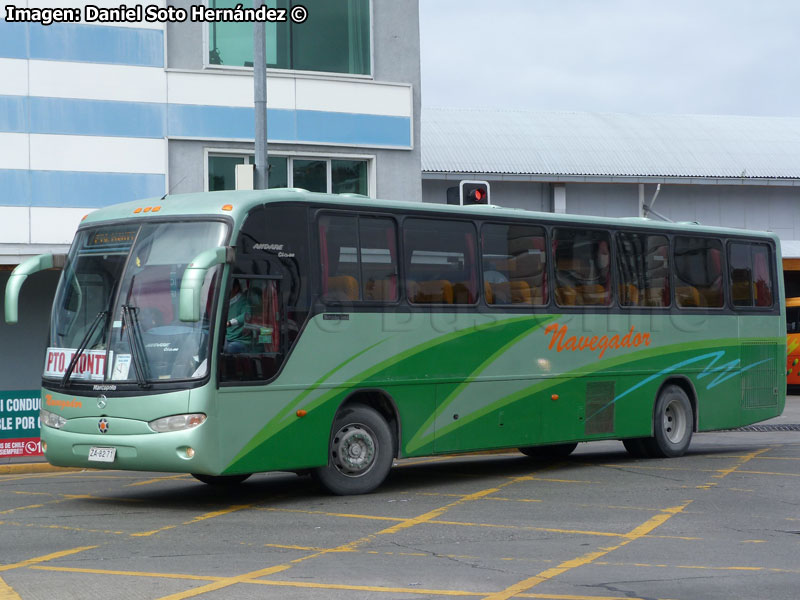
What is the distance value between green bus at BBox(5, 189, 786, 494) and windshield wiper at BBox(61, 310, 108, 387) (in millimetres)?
21

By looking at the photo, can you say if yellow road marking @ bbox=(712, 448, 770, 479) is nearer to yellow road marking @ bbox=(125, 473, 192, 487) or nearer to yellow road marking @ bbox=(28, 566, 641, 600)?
yellow road marking @ bbox=(125, 473, 192, 487)

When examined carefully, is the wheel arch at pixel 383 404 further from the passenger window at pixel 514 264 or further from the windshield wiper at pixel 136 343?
the windshield wiper at pixel 136 343

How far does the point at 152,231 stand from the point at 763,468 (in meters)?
8.02

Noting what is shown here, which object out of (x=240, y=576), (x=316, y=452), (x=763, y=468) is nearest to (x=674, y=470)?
(x=763, y=468)

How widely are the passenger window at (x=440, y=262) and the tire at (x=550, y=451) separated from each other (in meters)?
4.11

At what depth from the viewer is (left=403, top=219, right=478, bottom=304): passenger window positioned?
13.7 m

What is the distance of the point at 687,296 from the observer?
17.3m

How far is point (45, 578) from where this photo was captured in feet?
27.2

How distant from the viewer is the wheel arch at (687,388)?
17.1m

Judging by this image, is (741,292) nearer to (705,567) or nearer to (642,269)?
(642,269)

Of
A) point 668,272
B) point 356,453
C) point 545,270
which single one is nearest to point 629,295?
point 668,272

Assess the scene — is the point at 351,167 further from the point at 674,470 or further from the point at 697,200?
the point at 697,200

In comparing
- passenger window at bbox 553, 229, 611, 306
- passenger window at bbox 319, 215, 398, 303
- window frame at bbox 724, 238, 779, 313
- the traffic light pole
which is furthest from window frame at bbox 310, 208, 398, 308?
window frame at bbox 724, 238, 779, 313

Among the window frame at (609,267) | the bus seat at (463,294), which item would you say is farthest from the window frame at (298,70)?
the bus seat at (463,294)
